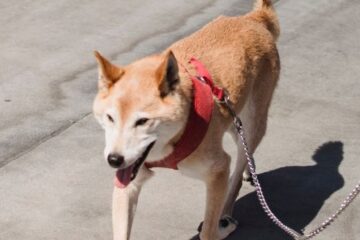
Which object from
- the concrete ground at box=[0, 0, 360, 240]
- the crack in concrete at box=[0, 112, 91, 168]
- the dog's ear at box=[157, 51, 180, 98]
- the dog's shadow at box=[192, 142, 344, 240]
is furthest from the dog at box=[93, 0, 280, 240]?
the crack in concrete at box=[0, 112, 91, 168]

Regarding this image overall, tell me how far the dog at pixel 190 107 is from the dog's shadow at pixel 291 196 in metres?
0.18

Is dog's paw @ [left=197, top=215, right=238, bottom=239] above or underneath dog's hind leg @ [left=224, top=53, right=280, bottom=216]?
underneath

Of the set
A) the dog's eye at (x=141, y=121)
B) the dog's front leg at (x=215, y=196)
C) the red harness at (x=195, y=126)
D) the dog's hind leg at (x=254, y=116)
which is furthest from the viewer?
the dog's hind leg at (x=254, y=116)

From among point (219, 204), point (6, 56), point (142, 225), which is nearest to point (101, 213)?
point (142, 225)

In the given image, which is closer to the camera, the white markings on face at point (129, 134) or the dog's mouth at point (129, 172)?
the white markings on face at point (129, 134)

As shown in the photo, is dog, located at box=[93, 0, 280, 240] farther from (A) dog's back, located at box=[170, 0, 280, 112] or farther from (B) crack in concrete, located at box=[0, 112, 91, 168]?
(B) crack in concrete, located at box=[0, 112, 91, 168]

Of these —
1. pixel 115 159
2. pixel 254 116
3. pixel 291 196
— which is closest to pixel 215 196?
pixel 254 116

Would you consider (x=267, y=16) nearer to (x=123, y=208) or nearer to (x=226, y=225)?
(x=226, y=225)

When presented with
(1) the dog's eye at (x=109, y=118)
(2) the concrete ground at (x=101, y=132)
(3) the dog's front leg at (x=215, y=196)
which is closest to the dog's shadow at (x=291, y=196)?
(2) the concrete ground at (x=101, y=132)

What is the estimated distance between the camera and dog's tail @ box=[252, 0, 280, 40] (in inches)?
218

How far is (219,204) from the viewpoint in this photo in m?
4.64

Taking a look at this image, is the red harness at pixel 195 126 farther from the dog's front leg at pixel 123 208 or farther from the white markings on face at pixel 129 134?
the white markings on face at pixel 129 134

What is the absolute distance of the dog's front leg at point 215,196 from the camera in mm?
4543

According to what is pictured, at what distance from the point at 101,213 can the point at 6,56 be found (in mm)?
2671
